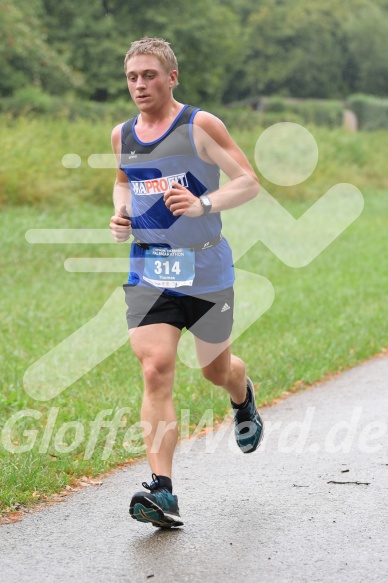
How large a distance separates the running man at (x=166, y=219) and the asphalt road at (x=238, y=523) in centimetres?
41

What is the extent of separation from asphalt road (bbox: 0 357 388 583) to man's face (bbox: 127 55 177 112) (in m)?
1.91

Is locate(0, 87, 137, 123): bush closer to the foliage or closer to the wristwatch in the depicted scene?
the foliage

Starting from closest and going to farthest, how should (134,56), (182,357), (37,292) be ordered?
(134,56), (182,357), (37,292)

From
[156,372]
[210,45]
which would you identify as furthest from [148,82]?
[210,45]

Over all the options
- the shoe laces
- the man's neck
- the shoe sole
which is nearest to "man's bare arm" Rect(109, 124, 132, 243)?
the man's neck

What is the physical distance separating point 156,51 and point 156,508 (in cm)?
207

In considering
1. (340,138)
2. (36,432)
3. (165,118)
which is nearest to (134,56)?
(165,118)

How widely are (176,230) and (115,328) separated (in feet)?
19.3

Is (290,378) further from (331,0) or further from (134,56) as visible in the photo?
(331,0)

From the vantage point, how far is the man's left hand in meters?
5.01

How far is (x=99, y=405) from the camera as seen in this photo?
7.70m

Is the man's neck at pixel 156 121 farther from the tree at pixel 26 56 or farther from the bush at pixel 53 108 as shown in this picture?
the bush at pixel 53 108

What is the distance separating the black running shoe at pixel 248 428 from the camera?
6.14 m

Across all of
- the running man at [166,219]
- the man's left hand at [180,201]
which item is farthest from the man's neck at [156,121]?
the man's left hand at [180,201]
